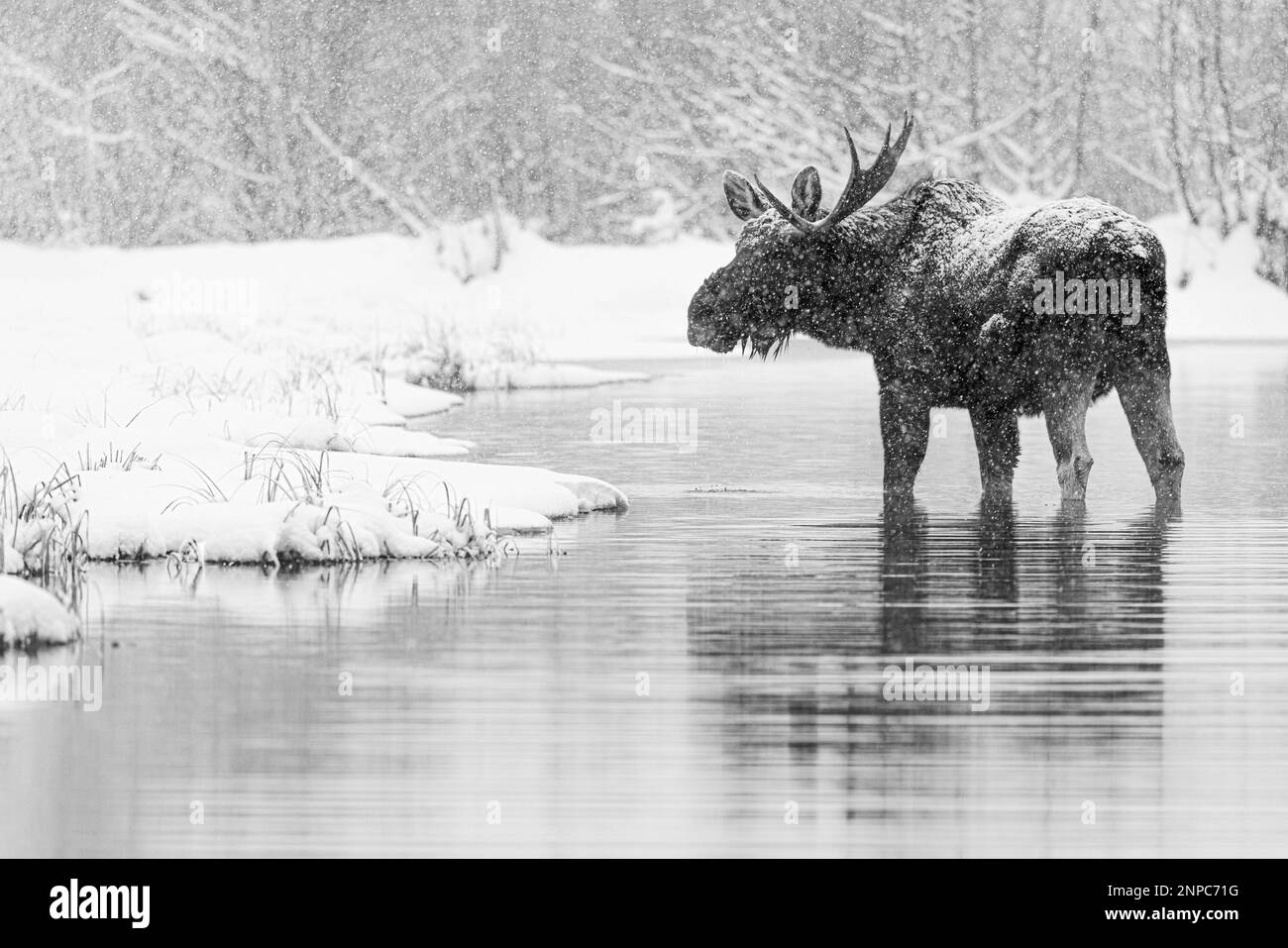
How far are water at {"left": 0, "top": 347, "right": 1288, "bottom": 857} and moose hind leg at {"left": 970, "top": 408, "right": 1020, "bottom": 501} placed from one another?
675 millimetres

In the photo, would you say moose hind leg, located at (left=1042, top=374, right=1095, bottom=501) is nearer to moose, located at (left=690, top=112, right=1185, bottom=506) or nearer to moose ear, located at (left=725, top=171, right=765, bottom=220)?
moose, located at (left=690, top=112, right=1185, bottom=506)

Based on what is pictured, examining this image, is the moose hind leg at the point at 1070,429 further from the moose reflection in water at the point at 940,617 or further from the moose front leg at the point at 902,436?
the moose front leg at the point at 902,436

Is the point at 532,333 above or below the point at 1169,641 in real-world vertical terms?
above

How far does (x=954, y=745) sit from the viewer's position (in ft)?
21.4

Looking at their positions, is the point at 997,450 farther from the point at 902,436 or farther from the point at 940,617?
the point at 940,617

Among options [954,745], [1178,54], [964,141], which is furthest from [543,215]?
[954,745]

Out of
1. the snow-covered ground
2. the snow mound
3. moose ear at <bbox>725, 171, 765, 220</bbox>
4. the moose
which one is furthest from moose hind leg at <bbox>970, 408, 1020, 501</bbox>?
the snow mound

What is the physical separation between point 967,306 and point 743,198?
1811mm

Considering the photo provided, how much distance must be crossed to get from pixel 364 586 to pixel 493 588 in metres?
0.58

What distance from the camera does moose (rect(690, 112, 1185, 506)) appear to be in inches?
473

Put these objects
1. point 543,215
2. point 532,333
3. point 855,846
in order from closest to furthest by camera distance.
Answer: point 855,846, point 532,333, point 543,215
